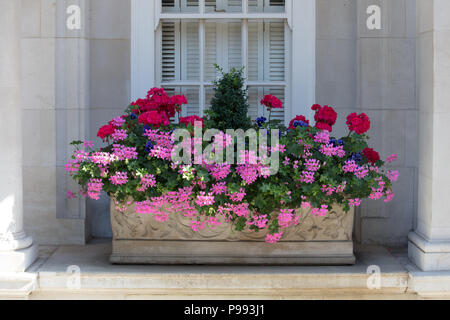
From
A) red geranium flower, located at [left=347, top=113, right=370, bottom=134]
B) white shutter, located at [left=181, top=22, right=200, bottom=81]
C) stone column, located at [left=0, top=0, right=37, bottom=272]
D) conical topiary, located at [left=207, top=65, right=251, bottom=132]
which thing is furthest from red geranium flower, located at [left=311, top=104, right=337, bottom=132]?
stone column, located at [left=0, top=0, right=37, bottom=272]

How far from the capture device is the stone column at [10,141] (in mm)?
4504

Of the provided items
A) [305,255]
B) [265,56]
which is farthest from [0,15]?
[305,255]

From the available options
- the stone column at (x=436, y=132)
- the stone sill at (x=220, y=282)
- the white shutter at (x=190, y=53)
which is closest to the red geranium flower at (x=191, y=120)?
the white shutter at (x=190, y=53)

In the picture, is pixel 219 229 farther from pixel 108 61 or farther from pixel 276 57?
pixel 108 61

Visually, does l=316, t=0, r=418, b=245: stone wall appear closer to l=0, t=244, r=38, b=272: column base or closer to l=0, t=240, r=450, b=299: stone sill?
l=0, t=240, r=450, b=299: stone sill

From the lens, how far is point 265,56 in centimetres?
561

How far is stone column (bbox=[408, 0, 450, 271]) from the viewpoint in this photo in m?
4.47

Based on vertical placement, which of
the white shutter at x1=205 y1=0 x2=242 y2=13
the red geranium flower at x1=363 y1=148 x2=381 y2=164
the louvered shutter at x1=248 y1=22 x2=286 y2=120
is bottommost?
the red geranium flower at x1=363 y1=148 x2=381 y2=164

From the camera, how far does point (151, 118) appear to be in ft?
15.0

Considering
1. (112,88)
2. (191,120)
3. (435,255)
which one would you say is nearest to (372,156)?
(435,255)

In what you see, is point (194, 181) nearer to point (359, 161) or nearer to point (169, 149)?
point (169, 149)

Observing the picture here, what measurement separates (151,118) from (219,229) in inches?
38.9

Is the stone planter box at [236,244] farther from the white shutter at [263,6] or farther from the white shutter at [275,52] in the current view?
the white shutter at [263,6]

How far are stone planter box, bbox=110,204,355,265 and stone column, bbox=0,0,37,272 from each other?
0.75m
